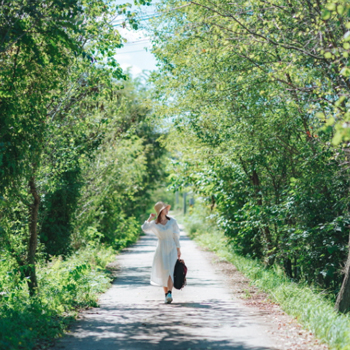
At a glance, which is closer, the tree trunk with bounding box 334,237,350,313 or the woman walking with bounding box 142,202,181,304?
the tree trunk with bounding box 334,237,350,313

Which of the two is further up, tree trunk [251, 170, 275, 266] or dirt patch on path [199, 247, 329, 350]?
tree trunk [251, 170, 275, 266]

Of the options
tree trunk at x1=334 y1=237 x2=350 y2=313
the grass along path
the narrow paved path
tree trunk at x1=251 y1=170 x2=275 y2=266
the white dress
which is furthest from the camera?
tree trunk at x1=251 y1=170 x2=275 y2=266

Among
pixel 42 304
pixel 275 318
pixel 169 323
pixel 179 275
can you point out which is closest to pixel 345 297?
pixel 275 318

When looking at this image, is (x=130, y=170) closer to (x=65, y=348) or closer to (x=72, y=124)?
(x=72, y=124)

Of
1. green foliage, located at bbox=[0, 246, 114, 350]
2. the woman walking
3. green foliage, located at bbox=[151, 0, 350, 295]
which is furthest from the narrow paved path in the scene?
green foliage, located at bbox=[151, 0, 350, 295]

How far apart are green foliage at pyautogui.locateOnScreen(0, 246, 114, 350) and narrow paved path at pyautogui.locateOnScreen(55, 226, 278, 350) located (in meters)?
0.27

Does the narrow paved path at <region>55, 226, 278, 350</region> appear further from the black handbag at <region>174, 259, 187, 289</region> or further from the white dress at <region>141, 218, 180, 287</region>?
the white dress at <region>141, 218, 180, 287</region>

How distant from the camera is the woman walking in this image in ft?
33.9

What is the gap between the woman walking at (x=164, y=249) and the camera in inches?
406

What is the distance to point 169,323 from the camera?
8117 mm

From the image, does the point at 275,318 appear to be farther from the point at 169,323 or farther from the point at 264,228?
the point at 264,228

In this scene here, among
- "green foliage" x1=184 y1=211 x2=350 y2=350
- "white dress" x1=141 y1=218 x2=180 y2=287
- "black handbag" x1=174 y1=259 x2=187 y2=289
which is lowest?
"green foliage" x1=184 y1=211 x2=350 y2=350

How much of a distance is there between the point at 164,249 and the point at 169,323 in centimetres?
254

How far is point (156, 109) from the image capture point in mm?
15086
